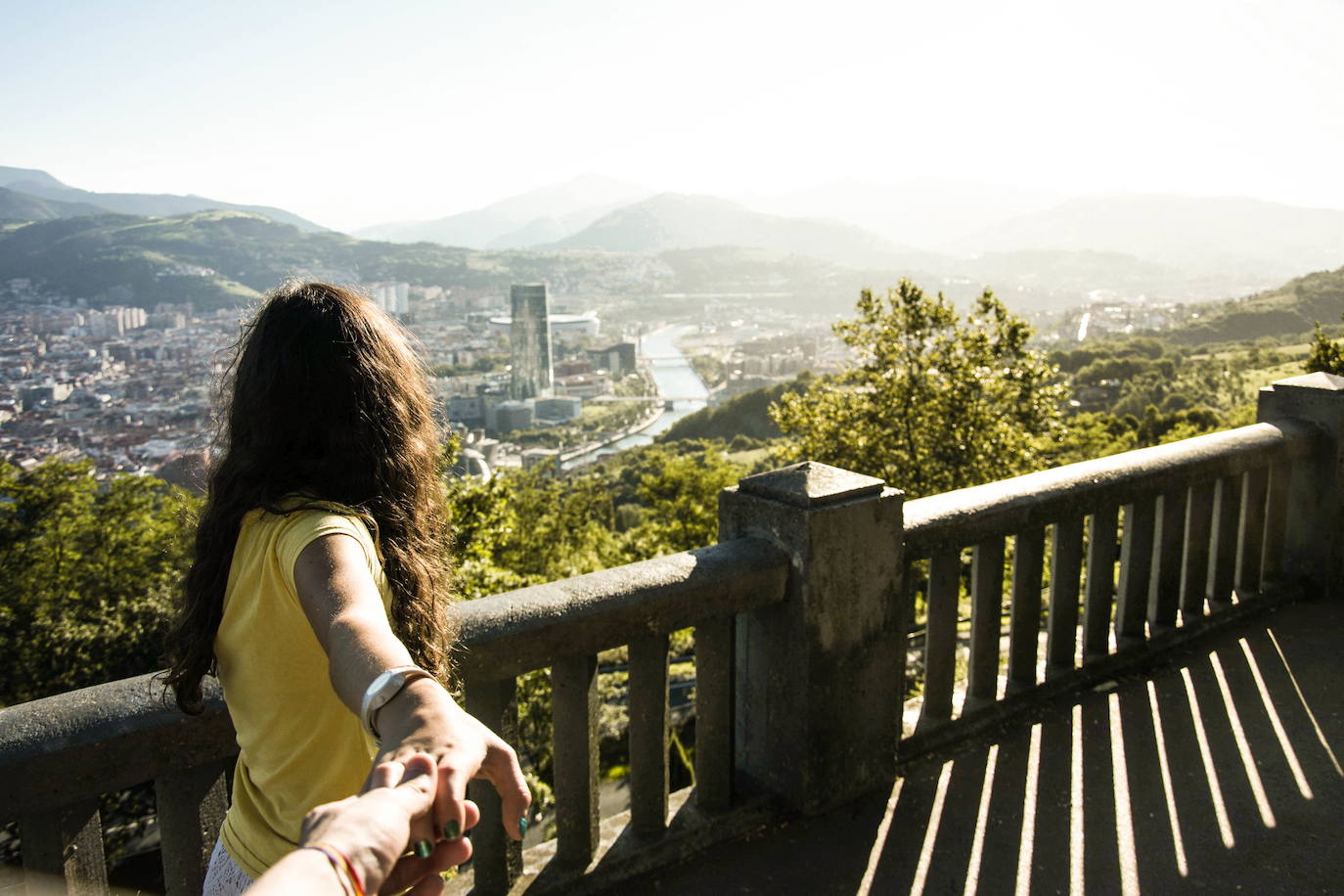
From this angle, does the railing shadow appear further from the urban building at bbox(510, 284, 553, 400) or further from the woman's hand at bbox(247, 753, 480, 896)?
the urban building at bbox(510, 284, 553, 400)

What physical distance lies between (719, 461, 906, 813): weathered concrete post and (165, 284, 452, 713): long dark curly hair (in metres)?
1.50

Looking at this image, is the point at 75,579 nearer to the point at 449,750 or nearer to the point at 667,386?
the point at 449,750

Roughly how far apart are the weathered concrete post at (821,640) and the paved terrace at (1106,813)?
0.19m

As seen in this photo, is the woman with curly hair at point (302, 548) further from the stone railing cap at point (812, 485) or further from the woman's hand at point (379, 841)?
the stone railing cap at point (812, 485)

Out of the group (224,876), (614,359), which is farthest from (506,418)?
(224,876)

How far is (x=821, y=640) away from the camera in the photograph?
A: 9.44ft

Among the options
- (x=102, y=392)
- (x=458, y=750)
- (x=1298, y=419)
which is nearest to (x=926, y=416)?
(x=1298, y=419)

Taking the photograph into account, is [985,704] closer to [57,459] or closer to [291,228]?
[57,459]

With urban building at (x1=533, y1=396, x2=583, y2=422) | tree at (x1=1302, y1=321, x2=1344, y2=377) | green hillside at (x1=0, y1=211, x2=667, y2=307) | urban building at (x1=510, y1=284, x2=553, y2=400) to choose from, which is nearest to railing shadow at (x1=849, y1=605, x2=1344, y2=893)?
tree at (x1=1302, y1=321, x2=1344, y2=377)

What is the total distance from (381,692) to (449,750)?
0.47 feet

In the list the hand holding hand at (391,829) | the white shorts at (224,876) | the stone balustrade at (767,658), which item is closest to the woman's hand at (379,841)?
the hand holding hand at (391,829)

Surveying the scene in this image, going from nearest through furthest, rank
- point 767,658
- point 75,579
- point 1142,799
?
point 767,658 < point 1142,799 < point 75,579

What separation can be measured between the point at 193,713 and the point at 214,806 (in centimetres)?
39

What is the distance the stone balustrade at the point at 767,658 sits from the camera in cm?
183
